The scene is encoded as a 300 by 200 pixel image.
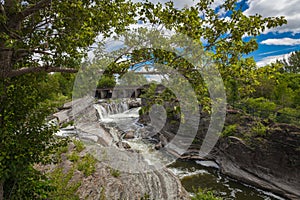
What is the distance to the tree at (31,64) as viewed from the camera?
11.1 feet

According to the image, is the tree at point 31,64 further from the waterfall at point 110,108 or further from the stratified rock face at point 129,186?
the waterfall at point 110,108

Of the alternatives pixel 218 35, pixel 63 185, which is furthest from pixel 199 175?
pixel 218 35

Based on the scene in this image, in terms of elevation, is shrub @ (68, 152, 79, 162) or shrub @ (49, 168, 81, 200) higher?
shrub @ (68, 152, 79, 162)

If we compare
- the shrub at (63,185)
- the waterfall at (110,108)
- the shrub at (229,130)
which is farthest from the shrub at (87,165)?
the waterfall at (110,108)

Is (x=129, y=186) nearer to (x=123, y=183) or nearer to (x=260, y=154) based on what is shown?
(x=123, y=183)

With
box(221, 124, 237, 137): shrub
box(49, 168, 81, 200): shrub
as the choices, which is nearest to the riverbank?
box(221, 124, 237, 137): shrub

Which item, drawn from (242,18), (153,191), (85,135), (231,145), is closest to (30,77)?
(242,18)

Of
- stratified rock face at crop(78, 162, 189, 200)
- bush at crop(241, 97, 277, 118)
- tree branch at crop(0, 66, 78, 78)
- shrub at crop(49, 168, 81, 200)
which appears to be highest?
tree branch at crop(0, 66, 78, 78)

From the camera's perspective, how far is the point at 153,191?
274 inches

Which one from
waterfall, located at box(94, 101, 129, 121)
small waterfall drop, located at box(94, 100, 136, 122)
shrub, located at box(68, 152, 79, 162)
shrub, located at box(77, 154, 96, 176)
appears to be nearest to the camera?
shrub, located at box(77, 154, 96, 176)

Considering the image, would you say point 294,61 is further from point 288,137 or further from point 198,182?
point 198,182

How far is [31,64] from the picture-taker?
4707mm

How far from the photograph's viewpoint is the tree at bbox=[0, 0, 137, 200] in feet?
11.1

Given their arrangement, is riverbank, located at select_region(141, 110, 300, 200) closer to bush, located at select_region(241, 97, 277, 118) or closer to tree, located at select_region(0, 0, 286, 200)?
bush, located at select_region(241, 97, 277, 118)
